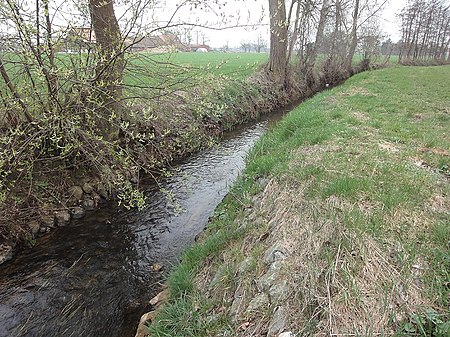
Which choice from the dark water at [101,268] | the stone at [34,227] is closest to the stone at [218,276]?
the dark water at [101,268]

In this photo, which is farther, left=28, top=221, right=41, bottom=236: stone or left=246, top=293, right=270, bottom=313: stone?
left=28, top=221, right=41, bottom=236: stone

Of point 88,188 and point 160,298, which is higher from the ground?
point 88,188

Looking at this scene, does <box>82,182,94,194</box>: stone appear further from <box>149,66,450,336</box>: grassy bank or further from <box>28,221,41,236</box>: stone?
<box>149,66,450,336</box>: grassy bank

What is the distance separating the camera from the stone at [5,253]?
457 cm

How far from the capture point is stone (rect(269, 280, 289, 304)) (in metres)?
2.60

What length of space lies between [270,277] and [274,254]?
1.00 ft

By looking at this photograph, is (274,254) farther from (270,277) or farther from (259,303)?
(259,303)

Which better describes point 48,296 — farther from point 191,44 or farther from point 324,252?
point 191,44

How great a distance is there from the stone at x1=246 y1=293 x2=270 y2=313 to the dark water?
5.63ft

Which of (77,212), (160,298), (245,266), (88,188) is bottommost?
(160,298)

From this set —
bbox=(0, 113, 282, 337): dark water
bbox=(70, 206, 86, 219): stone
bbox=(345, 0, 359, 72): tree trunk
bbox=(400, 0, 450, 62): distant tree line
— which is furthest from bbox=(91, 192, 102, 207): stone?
bbox=(400, 0, 450, 62): distant tree line

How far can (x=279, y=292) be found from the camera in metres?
2.66

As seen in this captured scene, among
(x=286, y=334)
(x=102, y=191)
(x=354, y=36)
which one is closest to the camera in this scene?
(x=286, y=334)

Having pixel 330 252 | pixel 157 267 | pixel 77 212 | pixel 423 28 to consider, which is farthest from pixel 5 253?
pixel 423 28
